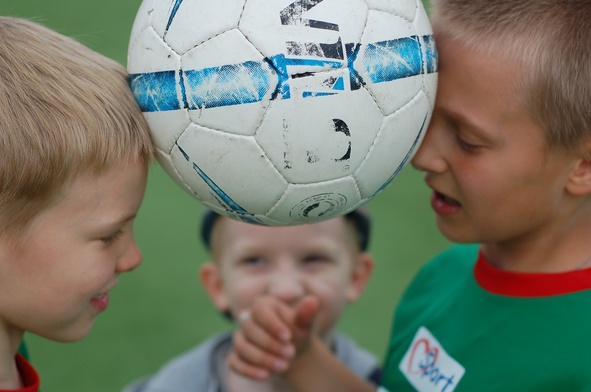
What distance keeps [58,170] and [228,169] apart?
34cm

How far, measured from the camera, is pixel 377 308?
401 centimetres

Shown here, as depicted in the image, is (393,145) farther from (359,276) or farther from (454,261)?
(359,276)

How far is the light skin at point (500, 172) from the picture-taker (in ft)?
6.07

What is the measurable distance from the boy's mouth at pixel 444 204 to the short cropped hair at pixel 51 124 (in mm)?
688

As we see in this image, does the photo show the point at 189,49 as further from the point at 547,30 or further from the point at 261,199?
the point at 547,30

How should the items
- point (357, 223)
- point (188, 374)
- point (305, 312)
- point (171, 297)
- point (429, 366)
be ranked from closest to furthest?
point (429, 366) → point (305, 312) → point (188, 374) → point (357, 223) → point (171, 297)

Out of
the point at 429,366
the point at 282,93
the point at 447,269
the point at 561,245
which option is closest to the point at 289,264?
the point at 447,269

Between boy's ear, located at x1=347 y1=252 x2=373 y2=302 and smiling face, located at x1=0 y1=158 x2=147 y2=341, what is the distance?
1187 millimetres

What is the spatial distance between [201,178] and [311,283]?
1048 mm

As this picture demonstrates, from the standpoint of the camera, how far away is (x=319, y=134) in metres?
1.67

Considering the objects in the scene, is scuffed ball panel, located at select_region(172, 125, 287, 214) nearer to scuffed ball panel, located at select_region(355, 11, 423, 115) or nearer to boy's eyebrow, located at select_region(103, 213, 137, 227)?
boy's eyebrow, located at select_region(103, 213, 137, 227)

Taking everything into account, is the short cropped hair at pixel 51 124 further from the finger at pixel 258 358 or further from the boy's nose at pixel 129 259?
the finger at pixel 258 358

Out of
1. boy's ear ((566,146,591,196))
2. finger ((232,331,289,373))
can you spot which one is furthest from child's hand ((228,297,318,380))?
boy's ear ((566,146,591,196))

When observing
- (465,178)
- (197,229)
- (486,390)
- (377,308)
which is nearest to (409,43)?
(465,178)
